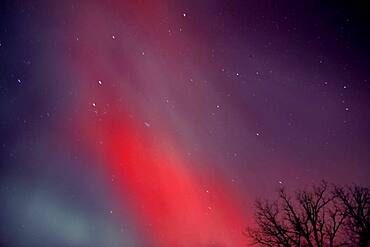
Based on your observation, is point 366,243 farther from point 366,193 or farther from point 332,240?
point 366,193

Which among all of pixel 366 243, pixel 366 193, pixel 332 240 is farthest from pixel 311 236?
pixel 366 193

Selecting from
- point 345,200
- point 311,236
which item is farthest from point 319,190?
point 311,236

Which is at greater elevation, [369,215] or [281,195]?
[281,195]

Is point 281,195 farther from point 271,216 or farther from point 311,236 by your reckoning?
point 311,236

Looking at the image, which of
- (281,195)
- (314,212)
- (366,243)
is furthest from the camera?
(281,195)

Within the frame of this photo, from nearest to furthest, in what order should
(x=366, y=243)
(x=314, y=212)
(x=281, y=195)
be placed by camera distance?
(x=366, y=243) → (x=314, y=212) → (x=281, y=195)

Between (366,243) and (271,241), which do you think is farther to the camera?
(271,241)

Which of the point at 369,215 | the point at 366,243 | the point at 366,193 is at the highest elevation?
the point at 366,193

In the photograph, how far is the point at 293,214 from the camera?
26641mm

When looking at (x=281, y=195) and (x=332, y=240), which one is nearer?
(x=332, y=240)

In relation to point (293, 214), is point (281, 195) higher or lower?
higher

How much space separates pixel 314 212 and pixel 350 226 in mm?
2219

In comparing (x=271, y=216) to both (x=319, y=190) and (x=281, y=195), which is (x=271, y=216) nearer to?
(x=281, y=195)

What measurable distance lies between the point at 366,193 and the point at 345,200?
1497mm
